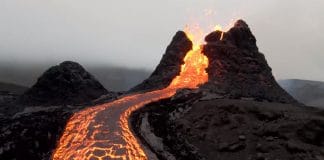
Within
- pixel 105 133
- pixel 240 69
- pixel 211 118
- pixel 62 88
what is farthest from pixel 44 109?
pixel 240 69

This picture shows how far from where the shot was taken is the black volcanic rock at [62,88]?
6931cm

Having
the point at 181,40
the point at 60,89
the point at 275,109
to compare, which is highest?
the point at 181,40

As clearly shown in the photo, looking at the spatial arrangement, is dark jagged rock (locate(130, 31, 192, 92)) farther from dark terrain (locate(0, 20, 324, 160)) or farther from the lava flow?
the lava flow

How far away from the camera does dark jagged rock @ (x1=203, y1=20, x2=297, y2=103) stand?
6412 cm

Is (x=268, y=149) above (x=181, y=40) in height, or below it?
below

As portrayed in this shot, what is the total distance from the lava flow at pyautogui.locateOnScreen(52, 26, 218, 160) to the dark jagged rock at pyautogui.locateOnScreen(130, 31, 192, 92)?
7.18 meters

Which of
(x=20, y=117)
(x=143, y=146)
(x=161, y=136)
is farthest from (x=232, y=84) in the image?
(x=20, y=117)

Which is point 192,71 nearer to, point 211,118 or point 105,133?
point 211,118

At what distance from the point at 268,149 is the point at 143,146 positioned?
37.4ft

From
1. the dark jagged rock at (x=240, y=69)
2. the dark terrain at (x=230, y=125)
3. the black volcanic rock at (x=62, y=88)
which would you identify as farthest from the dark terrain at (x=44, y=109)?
the dark jagged rock at (x=240, y=69)

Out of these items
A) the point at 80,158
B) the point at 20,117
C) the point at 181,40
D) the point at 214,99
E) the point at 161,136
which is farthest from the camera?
the point at 181,40

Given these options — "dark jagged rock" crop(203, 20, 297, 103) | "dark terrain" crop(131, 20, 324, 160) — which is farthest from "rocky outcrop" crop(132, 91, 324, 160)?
"dark jagged rock" crop(203, 20, 297, 103)

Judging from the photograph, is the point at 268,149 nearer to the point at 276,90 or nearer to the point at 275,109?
the point at 275,109

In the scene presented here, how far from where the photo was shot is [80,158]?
44344mm
